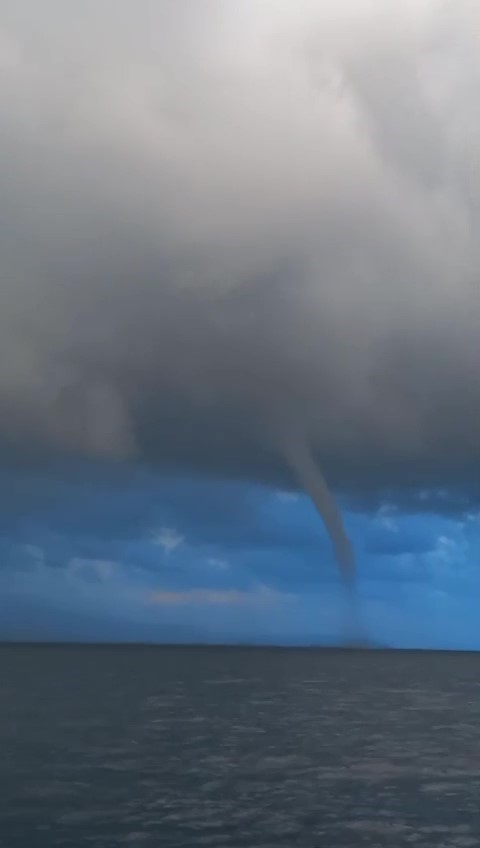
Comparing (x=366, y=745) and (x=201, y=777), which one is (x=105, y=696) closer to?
(x=366, y=745)

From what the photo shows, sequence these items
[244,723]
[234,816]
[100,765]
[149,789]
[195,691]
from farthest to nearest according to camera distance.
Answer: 1. [195,691]
2. [244,723]
3. [100,765]
4. [149,789]
5. [234,816]

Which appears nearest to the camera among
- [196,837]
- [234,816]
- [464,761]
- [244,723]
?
[196,837]

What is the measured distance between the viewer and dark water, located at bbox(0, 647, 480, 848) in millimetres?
43469

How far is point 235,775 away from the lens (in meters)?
60.0

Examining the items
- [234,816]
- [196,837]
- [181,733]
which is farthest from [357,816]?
[181,733]

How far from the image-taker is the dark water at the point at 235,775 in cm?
4347

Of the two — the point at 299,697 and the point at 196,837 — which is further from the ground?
the point at 299,697

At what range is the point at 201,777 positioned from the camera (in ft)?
193

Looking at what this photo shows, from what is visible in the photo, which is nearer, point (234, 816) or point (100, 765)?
point (234, 816)

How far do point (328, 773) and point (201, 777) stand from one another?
8754mm

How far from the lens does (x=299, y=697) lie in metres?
144

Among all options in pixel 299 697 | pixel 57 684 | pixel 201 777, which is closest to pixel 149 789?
pixel 201 777

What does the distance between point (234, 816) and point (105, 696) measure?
92473mm

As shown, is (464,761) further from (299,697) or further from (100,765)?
(299,697)
